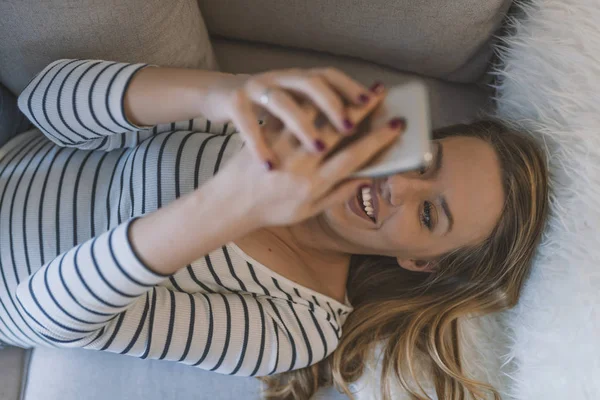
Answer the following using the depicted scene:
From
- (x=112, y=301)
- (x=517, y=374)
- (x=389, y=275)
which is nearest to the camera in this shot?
(x=112, y=301)

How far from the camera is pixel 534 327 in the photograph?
3.14ft

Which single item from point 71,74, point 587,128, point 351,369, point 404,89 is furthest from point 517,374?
point 71,74

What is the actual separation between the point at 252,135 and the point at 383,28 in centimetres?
53

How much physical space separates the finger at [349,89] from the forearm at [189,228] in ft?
0.59

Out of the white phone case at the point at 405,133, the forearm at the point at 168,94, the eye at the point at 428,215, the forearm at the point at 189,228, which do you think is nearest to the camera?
the white phone case at the point at 405,133

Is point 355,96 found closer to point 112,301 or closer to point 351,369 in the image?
point 112,301

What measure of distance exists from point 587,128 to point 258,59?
660 millimetres

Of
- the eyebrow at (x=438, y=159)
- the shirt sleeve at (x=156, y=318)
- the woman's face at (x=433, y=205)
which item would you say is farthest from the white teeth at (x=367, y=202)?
the shirt sleeve at (x=156, y=318)

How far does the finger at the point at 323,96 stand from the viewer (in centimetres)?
58

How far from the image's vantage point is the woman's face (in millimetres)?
894

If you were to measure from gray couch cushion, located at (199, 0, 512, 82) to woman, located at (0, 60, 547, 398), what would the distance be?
163 mm

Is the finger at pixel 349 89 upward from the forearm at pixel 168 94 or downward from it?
upward

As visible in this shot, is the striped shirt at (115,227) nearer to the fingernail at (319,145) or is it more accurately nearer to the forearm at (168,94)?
the forearm at (168,94)

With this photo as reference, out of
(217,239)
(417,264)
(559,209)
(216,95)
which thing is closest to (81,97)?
(216,95)
